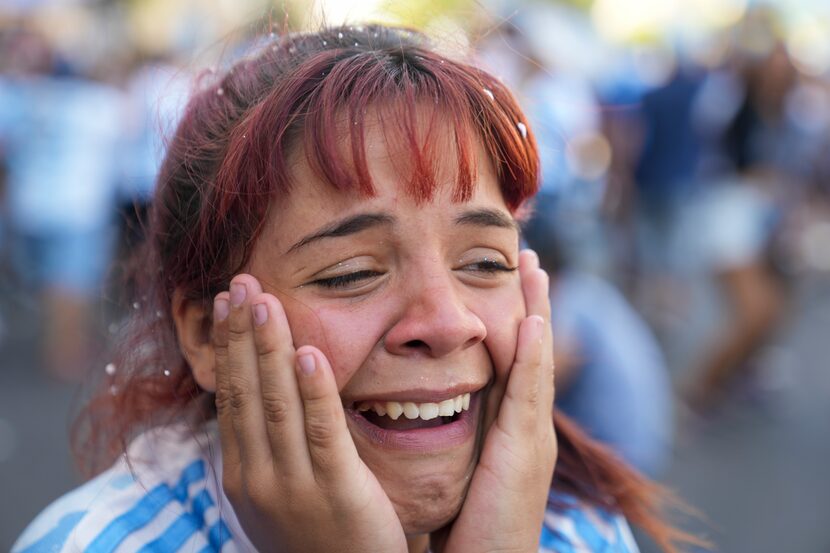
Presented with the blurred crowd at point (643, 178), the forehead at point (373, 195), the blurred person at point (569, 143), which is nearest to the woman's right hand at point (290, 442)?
the forehead at point (373, 195)

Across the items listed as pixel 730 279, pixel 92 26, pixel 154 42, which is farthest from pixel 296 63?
pixel 92 26

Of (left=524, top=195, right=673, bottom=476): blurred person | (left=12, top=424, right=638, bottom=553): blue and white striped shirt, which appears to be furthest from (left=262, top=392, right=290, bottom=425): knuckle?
(left=524, top=195, right=673, bottom=476): blurred person

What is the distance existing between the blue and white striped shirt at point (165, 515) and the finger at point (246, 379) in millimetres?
236

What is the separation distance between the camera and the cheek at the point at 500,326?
1558 millimetres

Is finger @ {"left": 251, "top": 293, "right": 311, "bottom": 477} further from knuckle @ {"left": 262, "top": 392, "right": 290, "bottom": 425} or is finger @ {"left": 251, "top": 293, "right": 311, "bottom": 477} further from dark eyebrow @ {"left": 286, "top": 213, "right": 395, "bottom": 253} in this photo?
dark eyebrow @ {"left": 286, "top": 213, "right": 395, "bottom": 253}

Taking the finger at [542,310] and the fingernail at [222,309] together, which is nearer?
the fingernail at [222,309]

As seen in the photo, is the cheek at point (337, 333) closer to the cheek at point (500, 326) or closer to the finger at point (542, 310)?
the cheek at point (500, 326)

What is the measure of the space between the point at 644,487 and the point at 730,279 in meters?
4.19

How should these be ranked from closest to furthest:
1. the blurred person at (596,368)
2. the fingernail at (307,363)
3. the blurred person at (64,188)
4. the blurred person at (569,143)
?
the fingernail at (307,363)
the blurred person at (596,368)
the blurred person at (569,143)
the blurred person at (64,188)

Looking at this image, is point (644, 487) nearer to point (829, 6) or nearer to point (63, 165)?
point (63, 165)

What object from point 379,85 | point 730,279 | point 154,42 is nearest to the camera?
point 379,85

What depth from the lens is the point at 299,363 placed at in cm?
139

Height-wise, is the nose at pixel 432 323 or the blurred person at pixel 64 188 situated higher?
the blurred person at pixel 64 188

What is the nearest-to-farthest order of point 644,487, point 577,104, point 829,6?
Answer: point 644,487 < point 577,104 < point 829,6
